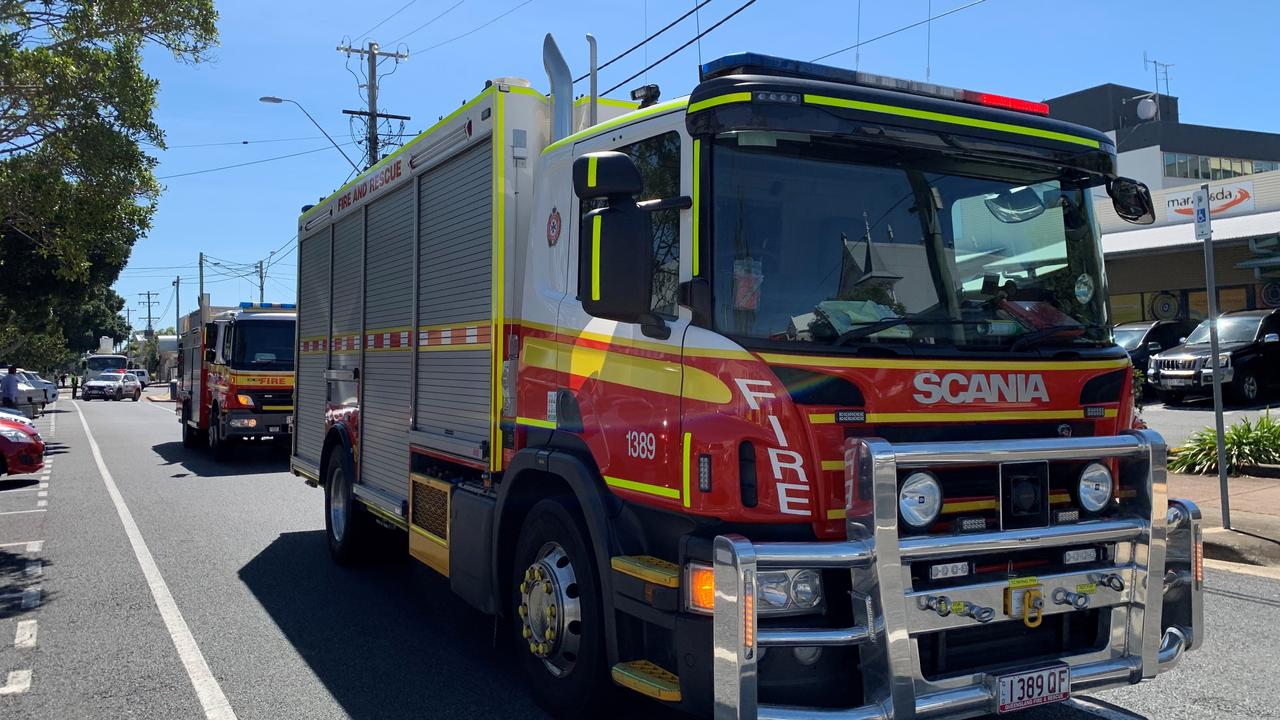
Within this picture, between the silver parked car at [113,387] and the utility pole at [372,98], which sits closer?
the utility pole at [372,98]

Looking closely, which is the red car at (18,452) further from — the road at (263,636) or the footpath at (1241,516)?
the footpath at (1241,516)

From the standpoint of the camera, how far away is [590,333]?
4.38m

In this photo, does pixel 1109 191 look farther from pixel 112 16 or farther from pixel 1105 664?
pixel 112 16

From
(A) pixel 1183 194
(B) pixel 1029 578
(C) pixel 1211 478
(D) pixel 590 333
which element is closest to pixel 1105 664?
(B) pixel 1029 578

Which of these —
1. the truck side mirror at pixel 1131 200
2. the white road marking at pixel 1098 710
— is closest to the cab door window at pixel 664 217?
the truck side mirror at pixel 1131 200

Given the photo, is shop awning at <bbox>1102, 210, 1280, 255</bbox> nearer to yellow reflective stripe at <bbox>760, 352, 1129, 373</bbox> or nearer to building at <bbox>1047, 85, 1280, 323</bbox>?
building at <bbox>1047, 85, 1280, 323</bbox>

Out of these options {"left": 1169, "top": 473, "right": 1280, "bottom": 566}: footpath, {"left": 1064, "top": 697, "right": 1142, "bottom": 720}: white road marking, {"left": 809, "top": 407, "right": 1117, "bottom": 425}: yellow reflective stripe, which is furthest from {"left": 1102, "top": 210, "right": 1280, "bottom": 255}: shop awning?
{"left": 809, "top": 407, "right": 1117, "bottom": 425}: yellow reflective stripe

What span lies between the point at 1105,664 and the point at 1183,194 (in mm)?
25519

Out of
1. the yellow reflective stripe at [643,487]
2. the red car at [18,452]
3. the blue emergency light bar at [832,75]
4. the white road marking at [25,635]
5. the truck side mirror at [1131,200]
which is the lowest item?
the white road marking at [25,635]

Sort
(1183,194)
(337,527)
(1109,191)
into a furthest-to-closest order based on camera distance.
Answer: (1183,194) < (337,527) < (1109,191)

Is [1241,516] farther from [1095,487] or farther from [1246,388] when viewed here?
[1246,388]

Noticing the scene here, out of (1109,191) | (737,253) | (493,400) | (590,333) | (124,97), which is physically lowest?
(493,400)

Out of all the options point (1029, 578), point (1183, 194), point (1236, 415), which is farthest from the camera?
point (1183, 194)

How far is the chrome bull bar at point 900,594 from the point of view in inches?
127
